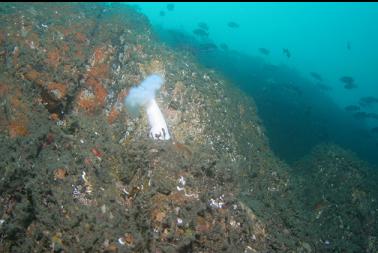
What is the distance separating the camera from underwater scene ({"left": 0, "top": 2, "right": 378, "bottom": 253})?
341cm

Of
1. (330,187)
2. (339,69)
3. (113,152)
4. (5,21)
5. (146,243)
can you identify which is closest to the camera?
(146,243)

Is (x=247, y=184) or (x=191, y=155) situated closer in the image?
(x=191, y=155)

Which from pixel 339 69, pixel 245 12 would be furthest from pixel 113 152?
pixel 245 12

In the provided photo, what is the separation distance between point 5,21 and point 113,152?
4.01 meters

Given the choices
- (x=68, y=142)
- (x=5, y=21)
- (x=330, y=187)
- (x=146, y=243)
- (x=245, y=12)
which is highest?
(x=5, y=21)

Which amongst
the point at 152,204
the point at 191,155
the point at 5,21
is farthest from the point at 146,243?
the point at 5,21

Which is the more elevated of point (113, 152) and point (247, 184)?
point (113, 152)

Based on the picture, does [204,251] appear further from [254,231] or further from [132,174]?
[132,174]

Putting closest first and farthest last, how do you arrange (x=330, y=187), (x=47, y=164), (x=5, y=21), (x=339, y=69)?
(x=47, y=164), (x=5, y=21), (x=330, y=187), (x=339, y=69)

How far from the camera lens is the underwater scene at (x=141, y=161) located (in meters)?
3.41

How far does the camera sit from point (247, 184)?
19.0 ft

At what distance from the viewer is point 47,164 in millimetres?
3773

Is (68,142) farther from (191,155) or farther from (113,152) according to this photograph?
(191,155)

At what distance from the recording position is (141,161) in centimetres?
404
